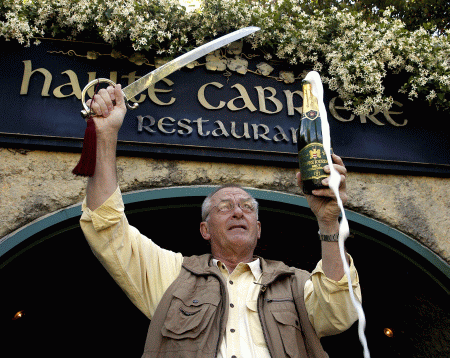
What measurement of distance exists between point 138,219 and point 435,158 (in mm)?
2237

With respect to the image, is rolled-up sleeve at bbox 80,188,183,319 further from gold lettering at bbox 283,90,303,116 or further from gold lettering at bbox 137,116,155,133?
gold lettering at bbox 283,90,303,116

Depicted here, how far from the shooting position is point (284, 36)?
3.43 metres

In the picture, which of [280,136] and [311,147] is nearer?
[311,147]

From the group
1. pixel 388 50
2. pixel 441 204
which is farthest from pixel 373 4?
pixel 441 204

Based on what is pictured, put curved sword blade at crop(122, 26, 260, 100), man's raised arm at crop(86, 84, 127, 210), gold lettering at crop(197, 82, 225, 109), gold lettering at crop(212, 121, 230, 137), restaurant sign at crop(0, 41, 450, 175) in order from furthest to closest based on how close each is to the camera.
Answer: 1. gold lettering at crop(197, 82, 225, 109)
2. gold lettering at crop(212, 121, 230, 137)
3. restaurant sign at crop(0, 41, 450, 175)
4. curved sword blade at crop(122, 26, 260, 100)
5. man's raised arm at crop(86, 84, 127, 210)

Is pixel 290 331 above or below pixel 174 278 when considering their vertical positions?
below

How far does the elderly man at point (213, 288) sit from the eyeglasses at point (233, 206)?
0.24 metres

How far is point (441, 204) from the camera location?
309 centimetres

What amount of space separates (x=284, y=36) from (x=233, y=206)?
161 cm

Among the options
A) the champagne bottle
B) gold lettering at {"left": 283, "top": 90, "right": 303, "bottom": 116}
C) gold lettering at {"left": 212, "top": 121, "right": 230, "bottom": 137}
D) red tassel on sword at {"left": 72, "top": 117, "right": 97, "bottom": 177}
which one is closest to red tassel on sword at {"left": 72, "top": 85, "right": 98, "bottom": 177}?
red tassel on sword at {"left": 72, "top": 117, "right": 97, "bottom": 177}

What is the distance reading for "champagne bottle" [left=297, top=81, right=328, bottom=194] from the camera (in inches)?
75.7

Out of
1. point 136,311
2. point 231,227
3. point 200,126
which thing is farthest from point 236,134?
point 136,311

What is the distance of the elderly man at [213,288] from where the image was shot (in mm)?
1921

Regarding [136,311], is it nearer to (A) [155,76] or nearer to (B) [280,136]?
(B) [280,136]
